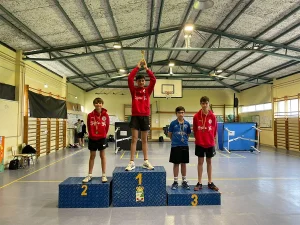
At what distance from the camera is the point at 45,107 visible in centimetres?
920

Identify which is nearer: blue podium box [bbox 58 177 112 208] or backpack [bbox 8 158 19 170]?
blue podium box [bbox 58 177 112 208]

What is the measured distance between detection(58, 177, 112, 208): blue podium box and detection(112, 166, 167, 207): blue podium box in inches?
6.2

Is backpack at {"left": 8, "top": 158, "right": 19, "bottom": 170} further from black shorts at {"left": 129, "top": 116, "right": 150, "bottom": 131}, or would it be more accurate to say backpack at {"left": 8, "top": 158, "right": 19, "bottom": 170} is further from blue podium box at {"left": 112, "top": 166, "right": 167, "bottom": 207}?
black shorts at {"left": 129, "top": 116, "right": 150, "bottom": 131}

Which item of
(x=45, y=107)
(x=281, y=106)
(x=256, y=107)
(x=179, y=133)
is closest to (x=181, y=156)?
(x=179, y=133)

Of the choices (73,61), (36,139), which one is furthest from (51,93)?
(36,139)

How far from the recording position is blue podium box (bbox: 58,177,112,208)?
3.63m

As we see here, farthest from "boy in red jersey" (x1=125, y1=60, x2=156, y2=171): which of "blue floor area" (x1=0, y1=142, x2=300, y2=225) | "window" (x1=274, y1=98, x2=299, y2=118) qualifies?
"window" (x1=274, y1=98, x2=299, y2=118)

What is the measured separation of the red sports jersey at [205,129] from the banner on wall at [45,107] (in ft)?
21.2

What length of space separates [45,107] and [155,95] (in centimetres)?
568

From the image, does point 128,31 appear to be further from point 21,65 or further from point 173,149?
point 173,149

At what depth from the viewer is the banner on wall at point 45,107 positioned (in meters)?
8.18

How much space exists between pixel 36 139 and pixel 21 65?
2.84m

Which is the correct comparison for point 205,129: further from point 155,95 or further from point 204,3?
point 155,95

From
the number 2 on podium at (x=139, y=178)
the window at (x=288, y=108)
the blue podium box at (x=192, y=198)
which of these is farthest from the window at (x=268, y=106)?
the number 2 on podium at (x=139, y=178)
